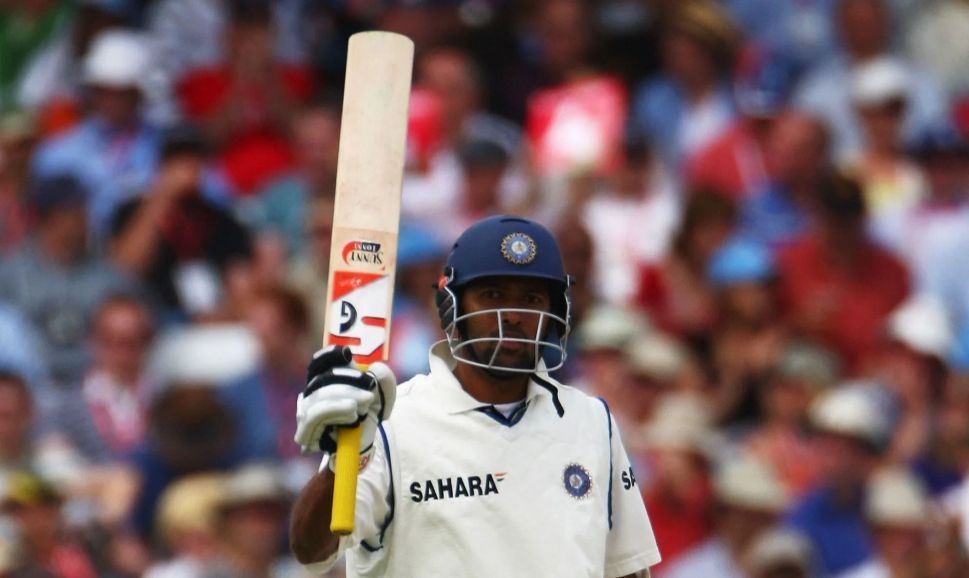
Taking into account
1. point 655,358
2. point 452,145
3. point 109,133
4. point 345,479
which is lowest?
point 345,479

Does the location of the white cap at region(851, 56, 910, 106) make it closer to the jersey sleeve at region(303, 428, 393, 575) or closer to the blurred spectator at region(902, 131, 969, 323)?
the blurred spectator at region(902, 131, 969, 323)

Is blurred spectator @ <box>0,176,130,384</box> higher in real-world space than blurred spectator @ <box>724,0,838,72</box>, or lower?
lower

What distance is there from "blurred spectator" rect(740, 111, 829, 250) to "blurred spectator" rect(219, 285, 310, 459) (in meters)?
2.34

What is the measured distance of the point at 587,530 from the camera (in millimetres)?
6027

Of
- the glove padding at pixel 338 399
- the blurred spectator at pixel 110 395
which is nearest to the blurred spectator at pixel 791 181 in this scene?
the blurred spectator at pixel 110 395

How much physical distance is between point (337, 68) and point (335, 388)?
7346mm

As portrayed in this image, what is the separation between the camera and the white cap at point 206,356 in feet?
33.1

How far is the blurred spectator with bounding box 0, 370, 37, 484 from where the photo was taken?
9.86m

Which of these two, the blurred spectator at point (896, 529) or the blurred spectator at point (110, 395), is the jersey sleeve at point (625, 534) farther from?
the blurred spectator at point (110, 395)

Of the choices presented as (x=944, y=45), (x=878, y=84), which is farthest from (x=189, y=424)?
(x=944, y=45)

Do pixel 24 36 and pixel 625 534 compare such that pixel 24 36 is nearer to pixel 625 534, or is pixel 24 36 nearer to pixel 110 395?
pixel 110 395

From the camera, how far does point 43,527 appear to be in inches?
366

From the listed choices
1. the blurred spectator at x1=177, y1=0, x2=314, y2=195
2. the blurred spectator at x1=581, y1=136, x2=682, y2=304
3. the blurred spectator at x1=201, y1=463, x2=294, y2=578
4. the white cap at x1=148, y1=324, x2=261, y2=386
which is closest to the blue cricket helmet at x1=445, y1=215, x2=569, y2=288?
the blurred spectator at x1=201, y1=463, x2=294, y2=578

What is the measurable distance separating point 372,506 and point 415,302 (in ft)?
15.1
